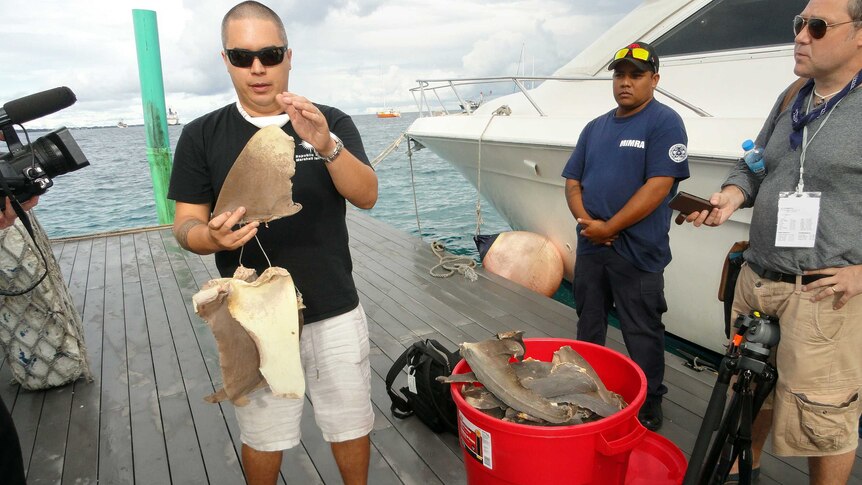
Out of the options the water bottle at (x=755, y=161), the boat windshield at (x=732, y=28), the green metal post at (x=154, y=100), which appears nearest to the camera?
the water bottle at (x=755, y=161)

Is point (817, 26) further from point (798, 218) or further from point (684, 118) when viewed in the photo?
point (684, 118)

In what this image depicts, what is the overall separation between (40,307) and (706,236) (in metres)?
4.30

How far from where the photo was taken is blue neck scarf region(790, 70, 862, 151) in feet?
5.45

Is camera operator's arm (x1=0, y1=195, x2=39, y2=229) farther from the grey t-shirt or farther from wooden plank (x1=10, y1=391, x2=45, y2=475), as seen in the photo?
the grey t-shirt

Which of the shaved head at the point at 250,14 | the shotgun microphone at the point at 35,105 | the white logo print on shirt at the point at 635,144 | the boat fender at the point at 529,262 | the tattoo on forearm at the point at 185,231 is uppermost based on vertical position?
the shaved head at the point at 250,14

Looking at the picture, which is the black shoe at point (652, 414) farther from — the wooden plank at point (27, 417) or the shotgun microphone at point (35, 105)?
the wooden plank at point (27, 417)

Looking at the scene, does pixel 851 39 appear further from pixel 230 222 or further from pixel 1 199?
pixel 1 199

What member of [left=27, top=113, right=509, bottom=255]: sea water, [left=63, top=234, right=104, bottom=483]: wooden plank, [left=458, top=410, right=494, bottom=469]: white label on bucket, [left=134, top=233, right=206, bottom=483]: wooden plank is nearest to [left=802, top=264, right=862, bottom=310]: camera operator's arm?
[left=458, top=410, right=494, bottom=469]: white label on bucket

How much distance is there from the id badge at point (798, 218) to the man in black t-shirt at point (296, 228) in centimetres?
132

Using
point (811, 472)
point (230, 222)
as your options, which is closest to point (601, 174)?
point (811, 472)

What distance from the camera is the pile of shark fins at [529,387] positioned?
1.54m

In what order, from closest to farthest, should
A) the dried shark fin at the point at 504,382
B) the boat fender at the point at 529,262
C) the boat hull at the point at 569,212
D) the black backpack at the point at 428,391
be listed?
the dried shark fin at the point at 504,382 → the black backpack at the point at 428,391 → the boat hull at the point at 569,212 → the boat fender at the point at 529,262

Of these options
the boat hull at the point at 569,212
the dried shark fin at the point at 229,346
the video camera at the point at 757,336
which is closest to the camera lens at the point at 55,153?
the dried shark fin at the point at 229,346

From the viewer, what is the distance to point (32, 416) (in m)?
2.90
